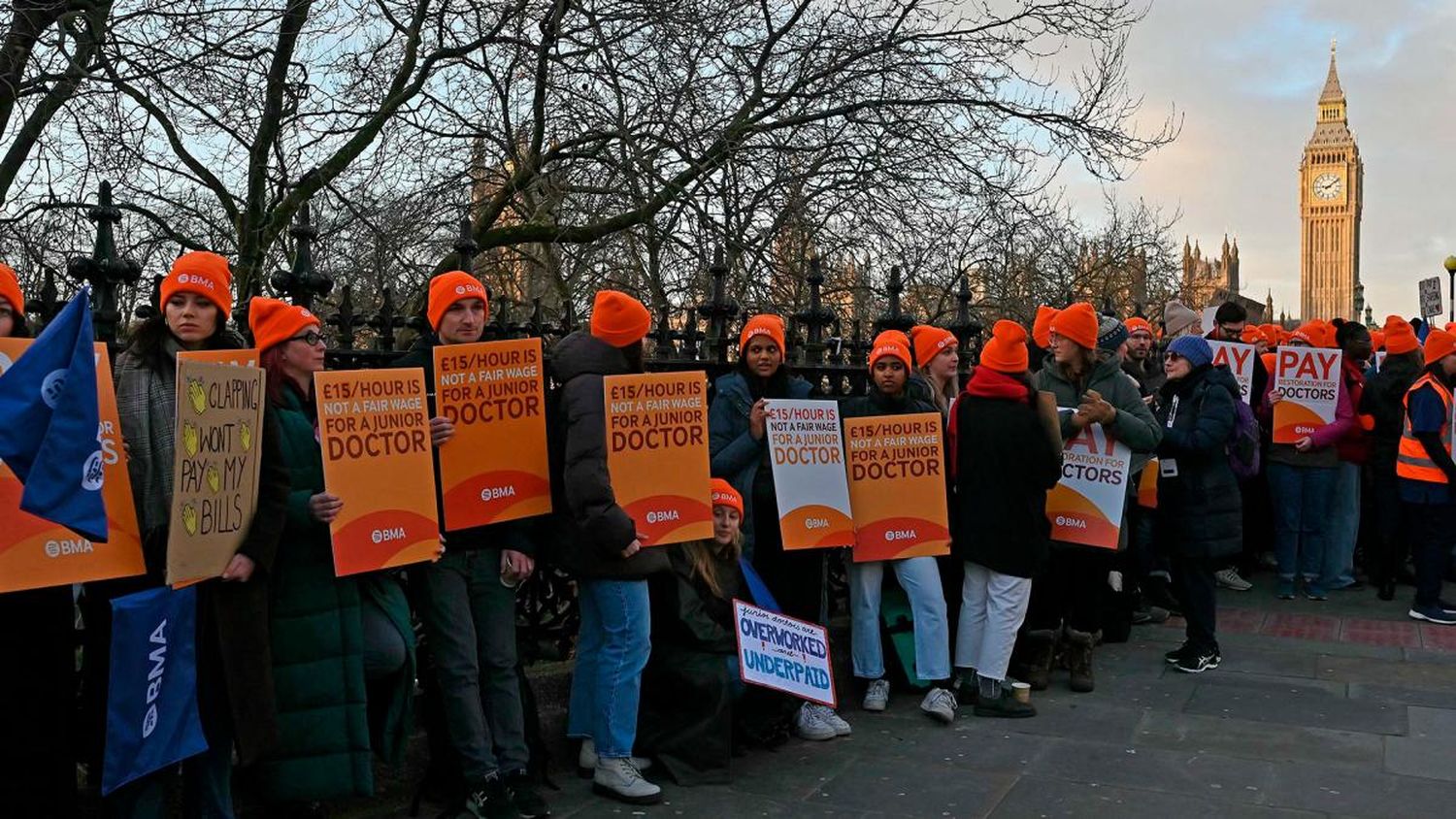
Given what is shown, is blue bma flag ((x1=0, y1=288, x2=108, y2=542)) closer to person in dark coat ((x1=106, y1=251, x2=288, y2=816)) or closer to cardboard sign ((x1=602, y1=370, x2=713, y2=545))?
person in dark coat ((x1=106, y1=251, x2=288, y2=816))

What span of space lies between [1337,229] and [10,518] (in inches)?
6073

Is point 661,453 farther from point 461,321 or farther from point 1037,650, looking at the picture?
point 1037,650

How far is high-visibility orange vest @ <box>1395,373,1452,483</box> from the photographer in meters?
8.40

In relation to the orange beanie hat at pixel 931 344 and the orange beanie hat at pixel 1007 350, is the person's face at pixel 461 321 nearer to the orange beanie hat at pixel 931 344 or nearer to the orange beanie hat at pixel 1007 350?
the orange beanie hat at pixel 1007 350

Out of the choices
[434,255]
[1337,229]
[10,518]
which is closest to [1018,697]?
[10,518]

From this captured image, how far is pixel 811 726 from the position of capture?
19.1 feet

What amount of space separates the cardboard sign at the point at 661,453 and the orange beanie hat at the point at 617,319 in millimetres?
171

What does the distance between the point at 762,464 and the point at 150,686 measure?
310 cm

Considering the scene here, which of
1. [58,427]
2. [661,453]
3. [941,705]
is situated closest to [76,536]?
[58,427]

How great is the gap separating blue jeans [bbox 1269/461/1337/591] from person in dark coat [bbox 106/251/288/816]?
25.7 feet

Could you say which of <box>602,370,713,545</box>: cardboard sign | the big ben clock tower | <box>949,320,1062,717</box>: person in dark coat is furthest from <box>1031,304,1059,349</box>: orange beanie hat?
the big ben clock tower

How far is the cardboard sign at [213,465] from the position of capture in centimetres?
355

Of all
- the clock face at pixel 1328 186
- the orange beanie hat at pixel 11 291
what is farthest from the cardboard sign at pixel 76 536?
the clock face at pixel 1328 186

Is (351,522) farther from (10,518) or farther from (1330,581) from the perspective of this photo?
(1330,581)
